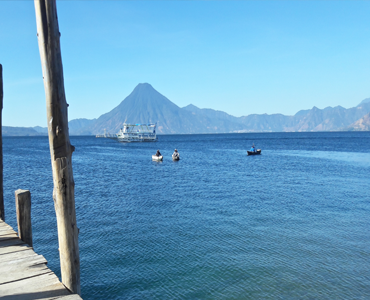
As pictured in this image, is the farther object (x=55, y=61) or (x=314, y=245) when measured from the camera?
(x=314, y=245)

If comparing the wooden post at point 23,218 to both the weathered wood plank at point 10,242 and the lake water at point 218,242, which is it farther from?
the lake water at point 218,242

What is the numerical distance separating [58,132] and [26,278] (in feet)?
8.69

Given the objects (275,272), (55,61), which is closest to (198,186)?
(275,272)

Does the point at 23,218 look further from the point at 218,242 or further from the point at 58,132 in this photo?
the point at 218,242

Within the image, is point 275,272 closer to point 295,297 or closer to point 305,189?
point 295,297

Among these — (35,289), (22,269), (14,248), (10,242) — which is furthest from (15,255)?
(35,289)

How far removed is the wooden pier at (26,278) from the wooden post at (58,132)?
0.42 m

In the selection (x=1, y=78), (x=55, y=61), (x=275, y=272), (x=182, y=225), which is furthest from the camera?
(x=182, y=225)

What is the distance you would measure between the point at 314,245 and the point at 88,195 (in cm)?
1775

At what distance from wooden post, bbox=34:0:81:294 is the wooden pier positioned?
42 centimetres

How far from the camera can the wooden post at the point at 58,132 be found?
16.7 ft

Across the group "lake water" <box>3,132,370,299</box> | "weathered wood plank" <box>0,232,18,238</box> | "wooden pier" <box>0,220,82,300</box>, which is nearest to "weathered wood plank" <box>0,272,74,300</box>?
"wooden pier" <box>0,220,82,300</box>

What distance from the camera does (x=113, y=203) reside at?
22.5 m

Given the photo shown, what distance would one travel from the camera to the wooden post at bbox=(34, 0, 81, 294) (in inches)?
201
